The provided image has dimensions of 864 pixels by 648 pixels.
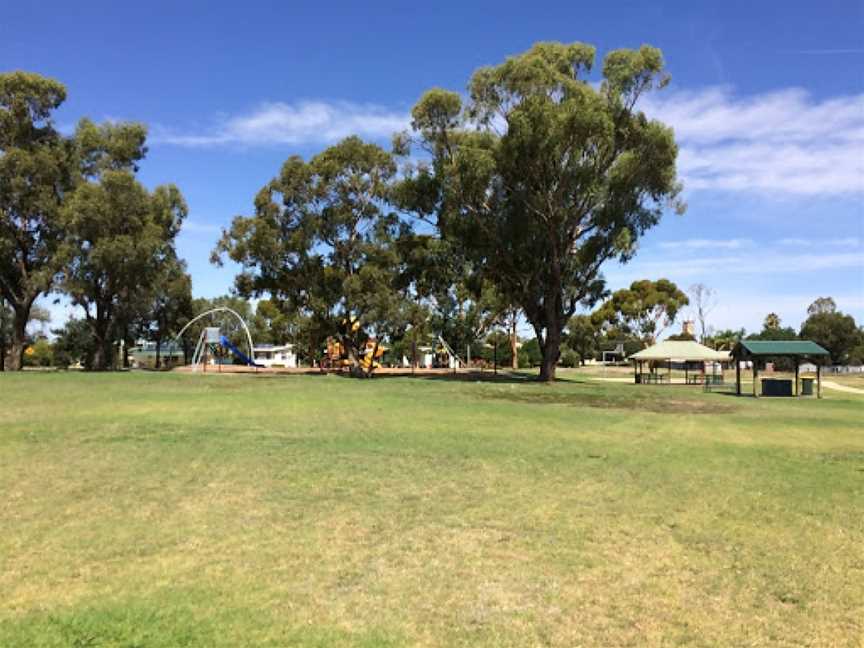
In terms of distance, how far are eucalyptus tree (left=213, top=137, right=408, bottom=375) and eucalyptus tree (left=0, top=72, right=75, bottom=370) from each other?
31.6ft

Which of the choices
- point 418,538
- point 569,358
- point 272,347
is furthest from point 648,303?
point 418,538

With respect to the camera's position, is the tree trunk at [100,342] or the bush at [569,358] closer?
the tree trunk at [100,342]

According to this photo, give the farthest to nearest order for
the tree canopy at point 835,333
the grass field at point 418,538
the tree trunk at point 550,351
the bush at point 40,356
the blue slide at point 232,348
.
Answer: the tree canopy at point 835,333, the bush at point 40,356, the blue slide at point 232,348, the tree trunk at point 550,351, the grass field at point 418,538

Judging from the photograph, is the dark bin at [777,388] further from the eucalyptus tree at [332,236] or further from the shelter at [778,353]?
the eucalyptus tree at [332,236]

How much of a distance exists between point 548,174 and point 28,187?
2854cm

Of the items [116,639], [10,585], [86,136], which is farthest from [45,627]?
[86,136]

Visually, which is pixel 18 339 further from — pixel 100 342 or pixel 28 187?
→ pixel 28 187

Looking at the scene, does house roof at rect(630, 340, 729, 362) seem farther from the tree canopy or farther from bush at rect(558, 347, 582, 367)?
the tree canopy

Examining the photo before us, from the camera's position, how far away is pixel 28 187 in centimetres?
4006

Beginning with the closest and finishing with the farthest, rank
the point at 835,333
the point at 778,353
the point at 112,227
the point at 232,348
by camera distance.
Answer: the point at 778,353, the point at 112,227, the point at 232,348, the point at 835,333

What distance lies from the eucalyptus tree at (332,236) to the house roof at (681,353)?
50.1 ft

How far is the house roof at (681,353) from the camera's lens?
136 ft

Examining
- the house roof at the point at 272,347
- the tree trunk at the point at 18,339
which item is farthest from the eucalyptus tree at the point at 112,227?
the house roof at the point at 272,347

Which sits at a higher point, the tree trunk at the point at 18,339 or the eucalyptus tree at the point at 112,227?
the eucalyptus tree at the point at 112,227
